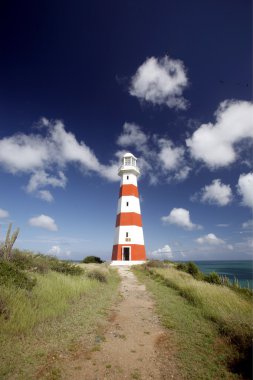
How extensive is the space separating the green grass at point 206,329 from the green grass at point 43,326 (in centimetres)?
232

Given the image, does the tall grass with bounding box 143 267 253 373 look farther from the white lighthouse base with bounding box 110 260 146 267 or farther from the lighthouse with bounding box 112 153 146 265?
the lighthouse with bounding box 112 153 146 265

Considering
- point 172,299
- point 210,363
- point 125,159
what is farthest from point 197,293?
point 125,159

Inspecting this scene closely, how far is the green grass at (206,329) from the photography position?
466 cm

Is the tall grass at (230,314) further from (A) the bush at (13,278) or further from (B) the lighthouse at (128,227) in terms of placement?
(B) the lighthouse at (128,227)

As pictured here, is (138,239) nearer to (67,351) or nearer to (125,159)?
(125,159)

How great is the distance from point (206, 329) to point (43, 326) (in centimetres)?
465

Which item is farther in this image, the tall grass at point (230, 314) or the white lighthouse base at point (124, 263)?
the white lighthouse base at point (124, 263)

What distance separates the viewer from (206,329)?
266 inches

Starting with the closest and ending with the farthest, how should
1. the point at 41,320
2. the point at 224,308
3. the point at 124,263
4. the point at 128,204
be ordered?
the point at 41,320 < the point at 224,308 < the point at 124,263 < the point at 128,204

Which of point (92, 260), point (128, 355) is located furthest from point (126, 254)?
point (128, 355)

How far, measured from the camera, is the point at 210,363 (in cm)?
480

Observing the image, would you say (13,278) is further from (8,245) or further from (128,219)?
(128,219)

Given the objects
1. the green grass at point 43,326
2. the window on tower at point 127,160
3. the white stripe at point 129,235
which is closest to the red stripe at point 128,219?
the white stripe at point 129,235

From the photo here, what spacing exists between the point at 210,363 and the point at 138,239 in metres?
24.3
